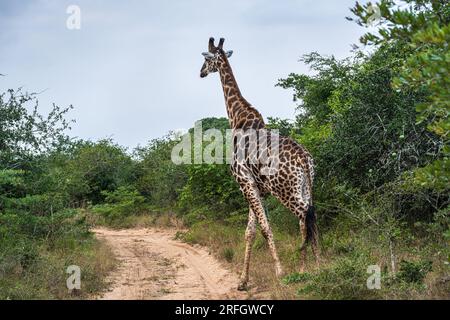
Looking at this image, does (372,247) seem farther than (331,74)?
No

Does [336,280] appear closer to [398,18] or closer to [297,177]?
[297,177]

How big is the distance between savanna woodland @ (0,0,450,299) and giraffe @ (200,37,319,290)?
0.51 meters

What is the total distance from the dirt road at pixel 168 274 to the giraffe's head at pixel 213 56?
149 inches

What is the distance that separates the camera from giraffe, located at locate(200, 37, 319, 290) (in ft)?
27.3

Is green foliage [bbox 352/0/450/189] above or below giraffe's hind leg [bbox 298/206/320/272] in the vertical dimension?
above

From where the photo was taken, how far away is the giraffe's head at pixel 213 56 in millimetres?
10000

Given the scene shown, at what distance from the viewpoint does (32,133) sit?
1251cm

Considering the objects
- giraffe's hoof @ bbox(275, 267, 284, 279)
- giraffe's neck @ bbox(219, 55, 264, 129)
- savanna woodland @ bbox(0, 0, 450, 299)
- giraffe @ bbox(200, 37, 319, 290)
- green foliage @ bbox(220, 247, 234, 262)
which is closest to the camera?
savanna woodland @ bbox(0, 0, 450, 299)

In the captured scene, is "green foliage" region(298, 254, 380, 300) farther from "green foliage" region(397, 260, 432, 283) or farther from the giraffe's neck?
the giraffe's neck

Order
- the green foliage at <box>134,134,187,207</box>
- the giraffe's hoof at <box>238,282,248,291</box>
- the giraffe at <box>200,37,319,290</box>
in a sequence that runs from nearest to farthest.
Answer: the giraffe's hoof at <box>238,282,248,291</box> → the giraffe at <box>200,37,319,290</box> → the green foliage at <box>134,134,187,207</box>

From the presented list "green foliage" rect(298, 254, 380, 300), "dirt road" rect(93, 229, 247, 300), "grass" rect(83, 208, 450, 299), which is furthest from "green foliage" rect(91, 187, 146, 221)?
"green foliage" rect(298, 254, 380, 300)

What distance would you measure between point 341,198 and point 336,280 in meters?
4.27

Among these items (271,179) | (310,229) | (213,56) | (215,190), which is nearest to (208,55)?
(213,56)

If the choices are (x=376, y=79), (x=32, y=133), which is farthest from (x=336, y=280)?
(x=32, y=133)
